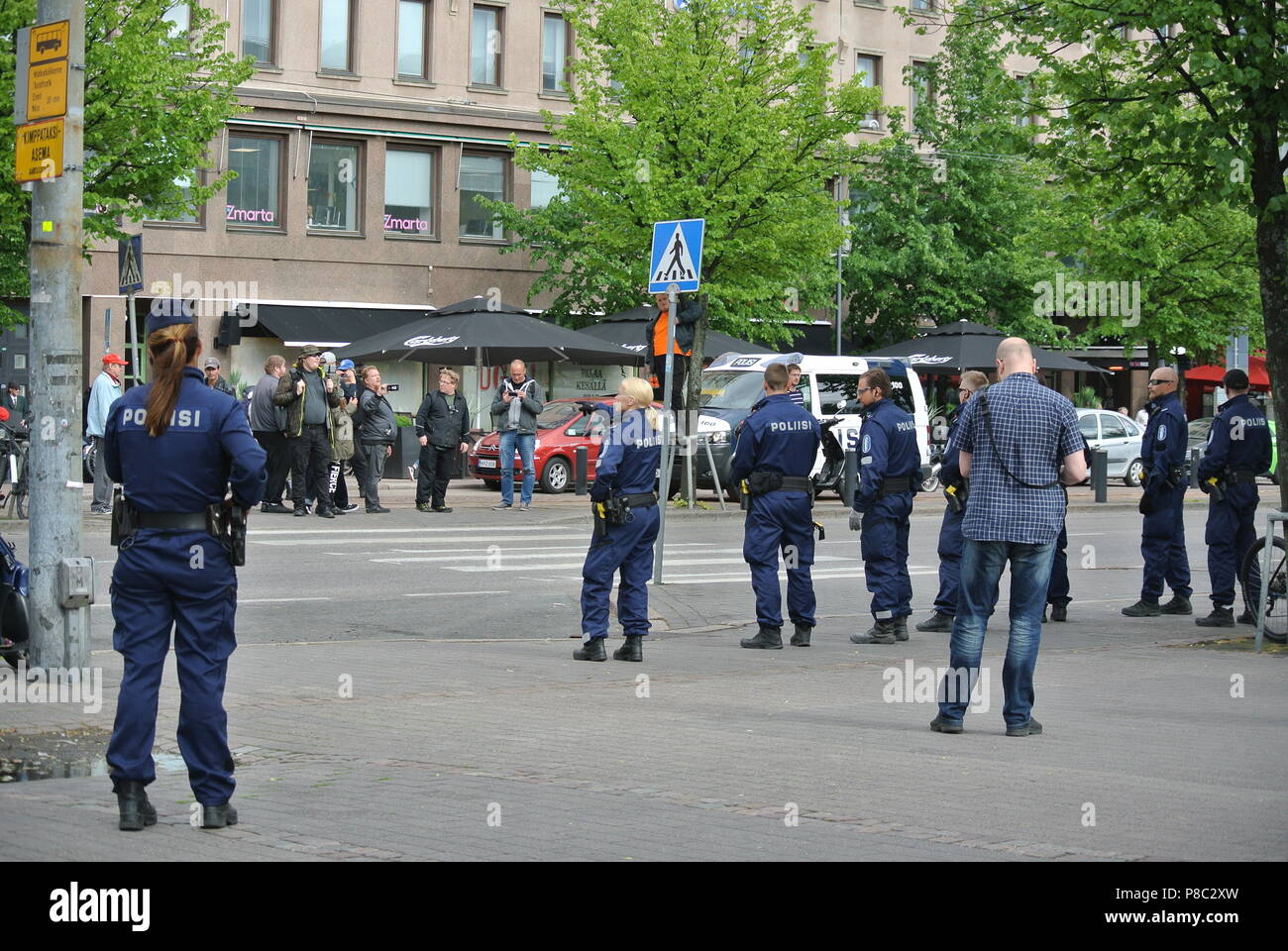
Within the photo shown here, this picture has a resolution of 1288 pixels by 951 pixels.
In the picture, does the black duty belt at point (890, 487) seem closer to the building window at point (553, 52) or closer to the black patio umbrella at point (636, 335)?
the black patio umbrella at point (636, 335)

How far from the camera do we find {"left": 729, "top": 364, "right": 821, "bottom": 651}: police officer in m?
12.5

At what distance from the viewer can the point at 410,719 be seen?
360 inches

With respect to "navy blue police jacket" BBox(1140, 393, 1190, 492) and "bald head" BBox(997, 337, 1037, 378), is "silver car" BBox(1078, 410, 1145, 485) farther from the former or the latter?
"bald head" BBox(997, 337, 1037, 378)

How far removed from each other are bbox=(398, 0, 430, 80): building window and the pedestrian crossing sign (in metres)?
25.7

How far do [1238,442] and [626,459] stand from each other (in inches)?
204

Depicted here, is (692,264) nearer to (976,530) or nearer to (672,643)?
(672,643)

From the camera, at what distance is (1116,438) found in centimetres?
3675

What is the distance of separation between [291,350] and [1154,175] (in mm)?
26436

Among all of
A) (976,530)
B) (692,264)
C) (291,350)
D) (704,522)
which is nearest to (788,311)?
(291,350)

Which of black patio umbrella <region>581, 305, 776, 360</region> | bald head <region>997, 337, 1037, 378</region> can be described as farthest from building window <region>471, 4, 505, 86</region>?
bald head <region>997, 337, 1037, 378</region>

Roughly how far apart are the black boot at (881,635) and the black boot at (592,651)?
217 cm

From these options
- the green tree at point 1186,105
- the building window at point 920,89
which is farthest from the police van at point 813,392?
A: the building window at point 920,89

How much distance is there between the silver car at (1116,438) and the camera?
36.5 metres

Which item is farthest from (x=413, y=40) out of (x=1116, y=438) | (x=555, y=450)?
(x=1116, y=438)
